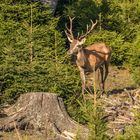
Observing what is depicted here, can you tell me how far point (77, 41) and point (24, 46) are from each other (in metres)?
3.17

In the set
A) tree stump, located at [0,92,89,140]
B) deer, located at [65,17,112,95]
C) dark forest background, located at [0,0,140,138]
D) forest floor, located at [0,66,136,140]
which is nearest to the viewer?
tree stump, located at [0,92,89,140]

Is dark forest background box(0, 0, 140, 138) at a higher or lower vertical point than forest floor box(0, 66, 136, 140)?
higher

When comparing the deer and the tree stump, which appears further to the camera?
the deer

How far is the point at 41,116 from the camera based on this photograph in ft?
39.3

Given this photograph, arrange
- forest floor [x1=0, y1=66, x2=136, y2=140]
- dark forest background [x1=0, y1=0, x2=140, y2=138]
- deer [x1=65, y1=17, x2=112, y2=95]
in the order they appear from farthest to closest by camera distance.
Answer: forest floor [x1=0, y1=66, x2=136, y2=140] → deer [x1=65, y1=17, x2=112, y2=95] → dark forest background [x1=0, y1=0, x2=140, y2=138]

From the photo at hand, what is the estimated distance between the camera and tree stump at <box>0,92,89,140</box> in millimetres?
11789

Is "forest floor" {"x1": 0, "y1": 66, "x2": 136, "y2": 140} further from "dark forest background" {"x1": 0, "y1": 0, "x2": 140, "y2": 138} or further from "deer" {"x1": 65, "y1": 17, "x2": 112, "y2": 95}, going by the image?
"deer" {"x1": 65, "y1": 17, "x2": 112, "y2": 95}

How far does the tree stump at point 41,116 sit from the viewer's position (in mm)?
11789

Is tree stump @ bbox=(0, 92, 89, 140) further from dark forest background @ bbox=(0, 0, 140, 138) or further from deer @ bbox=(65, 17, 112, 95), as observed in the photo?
deer @ bbox=(65, 17, 112, 95)

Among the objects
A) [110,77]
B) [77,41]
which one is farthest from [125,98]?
[110,77]

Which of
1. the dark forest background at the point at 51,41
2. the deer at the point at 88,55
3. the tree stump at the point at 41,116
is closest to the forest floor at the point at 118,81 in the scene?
the dark forest background at the point at 51,41

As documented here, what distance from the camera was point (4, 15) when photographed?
18000 mm

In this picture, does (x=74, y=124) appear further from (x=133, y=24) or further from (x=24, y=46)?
(x=133, y=24)

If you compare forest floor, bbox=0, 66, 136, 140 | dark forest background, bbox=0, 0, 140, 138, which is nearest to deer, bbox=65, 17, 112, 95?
dark forest background, bbox=0, 0, 140, 138
